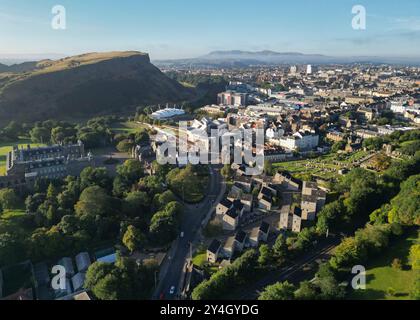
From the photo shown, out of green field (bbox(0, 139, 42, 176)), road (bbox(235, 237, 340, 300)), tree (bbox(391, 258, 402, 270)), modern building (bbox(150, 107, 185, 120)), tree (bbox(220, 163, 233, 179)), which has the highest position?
modern building (bbox(150, 107, 185, 120))

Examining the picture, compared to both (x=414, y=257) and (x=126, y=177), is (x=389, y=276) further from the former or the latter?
(x=126, y=177)

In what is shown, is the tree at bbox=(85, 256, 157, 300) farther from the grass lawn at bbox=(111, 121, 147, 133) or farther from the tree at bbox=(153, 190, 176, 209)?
the grass lawn at bbox=(111, 121, 147, 133)

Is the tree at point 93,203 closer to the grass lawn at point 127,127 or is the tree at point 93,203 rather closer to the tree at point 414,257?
the tree at point 414,257

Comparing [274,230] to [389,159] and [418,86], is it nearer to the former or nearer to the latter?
[389,159]

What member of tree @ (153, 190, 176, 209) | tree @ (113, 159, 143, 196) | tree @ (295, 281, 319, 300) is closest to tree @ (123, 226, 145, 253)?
tree @ (153, 190, 176, 209)

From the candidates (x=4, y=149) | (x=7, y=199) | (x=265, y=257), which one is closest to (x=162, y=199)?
(x=265, y=257)

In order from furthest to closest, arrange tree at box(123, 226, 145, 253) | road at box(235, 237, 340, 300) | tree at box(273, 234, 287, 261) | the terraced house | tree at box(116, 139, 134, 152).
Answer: tree at box(116, 139, 134, 152)
the terraced house
tree at box(123, 226, 145, 253)
tree at box(273, 234, 287, 261)
road at box(235, 237, 340, 300)
